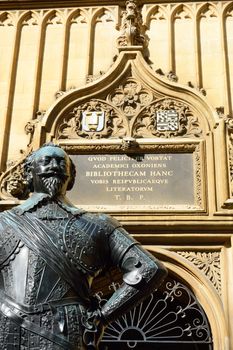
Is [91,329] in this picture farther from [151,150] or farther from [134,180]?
[151,150]

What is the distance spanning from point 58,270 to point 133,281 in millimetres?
259

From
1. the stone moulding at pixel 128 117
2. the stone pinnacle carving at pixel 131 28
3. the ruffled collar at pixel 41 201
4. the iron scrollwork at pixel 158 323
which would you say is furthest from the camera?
the stone pinnacle carving at pixel 131 28

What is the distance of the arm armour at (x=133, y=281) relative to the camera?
2059 millimetres

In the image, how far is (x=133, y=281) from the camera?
206 centimetres

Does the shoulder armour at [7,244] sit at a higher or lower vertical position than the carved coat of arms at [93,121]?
lower

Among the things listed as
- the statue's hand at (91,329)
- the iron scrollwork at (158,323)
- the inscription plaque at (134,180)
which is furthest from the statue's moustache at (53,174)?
the inscription plaque at (134,180)

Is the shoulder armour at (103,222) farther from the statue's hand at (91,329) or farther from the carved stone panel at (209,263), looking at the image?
the carved stone panel at (209,263)

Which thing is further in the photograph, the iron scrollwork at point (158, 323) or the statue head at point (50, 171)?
the iron scrollwork at point (158, 323)

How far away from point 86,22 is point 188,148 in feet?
8.52

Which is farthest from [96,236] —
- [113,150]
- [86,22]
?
[86,22]

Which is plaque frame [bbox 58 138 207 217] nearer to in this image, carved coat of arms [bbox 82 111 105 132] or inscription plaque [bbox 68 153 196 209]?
inscription plaque [bbox 68 153 196 209]

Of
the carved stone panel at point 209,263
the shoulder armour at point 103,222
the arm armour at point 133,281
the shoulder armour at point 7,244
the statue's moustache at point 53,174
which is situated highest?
the carved stone panel at point 209,263

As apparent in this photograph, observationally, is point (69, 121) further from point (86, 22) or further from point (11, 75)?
point (86, 22)

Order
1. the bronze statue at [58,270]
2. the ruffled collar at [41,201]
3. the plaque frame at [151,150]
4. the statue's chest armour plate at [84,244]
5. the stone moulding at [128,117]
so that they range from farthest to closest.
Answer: the stone moulding at [128,117] → the plaque frame at [151,150] → the ruffled collar at [41,201] → the statue's chest armour plate at [84,244] → the bronze statue at [58,270]
